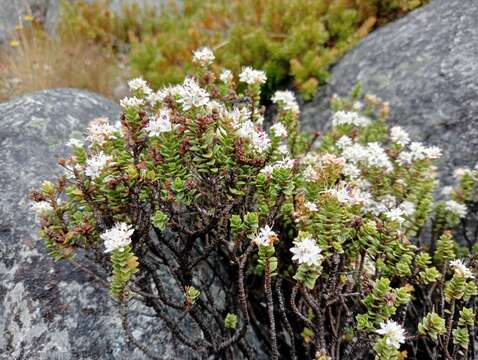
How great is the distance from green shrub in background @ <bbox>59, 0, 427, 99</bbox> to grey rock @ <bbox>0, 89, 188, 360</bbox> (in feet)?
7.80

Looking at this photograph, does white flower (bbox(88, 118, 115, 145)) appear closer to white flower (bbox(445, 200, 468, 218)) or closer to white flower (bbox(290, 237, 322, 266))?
white flower (bbox(290, 237, 322, 266))

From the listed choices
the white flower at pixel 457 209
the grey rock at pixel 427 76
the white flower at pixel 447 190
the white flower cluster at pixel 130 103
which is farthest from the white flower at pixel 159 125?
the grey rock at pixel 427 76

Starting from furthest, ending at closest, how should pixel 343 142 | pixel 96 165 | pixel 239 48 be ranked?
1. pixel 239 48
2. pixel 343 142
3. pixel 96 165

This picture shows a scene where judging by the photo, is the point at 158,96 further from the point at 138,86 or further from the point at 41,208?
the point at 41,208

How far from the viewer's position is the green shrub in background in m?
4.41

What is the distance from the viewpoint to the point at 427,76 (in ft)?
11.8

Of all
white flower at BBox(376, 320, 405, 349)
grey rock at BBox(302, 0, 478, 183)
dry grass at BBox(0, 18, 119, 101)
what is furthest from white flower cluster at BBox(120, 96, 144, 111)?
dry grass at BBox(0, 18, 119, 101)

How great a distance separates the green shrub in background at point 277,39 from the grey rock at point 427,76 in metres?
0.26

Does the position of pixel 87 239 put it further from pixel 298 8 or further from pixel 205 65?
pixel 298 8

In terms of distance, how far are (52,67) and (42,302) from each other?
3.73 metres

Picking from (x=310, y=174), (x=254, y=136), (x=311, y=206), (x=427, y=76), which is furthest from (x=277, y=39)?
(x=311, y=206)

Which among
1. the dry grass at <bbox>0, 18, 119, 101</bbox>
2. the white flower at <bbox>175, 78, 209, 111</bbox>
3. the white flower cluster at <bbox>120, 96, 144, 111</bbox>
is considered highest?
the white flower at <bbox>175, 78, 209, 111</bbox>

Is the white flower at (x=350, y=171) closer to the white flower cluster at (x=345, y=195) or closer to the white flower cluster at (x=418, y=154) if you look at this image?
the white flower cluster at (x=345, y=195)

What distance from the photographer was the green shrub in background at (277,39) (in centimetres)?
441
